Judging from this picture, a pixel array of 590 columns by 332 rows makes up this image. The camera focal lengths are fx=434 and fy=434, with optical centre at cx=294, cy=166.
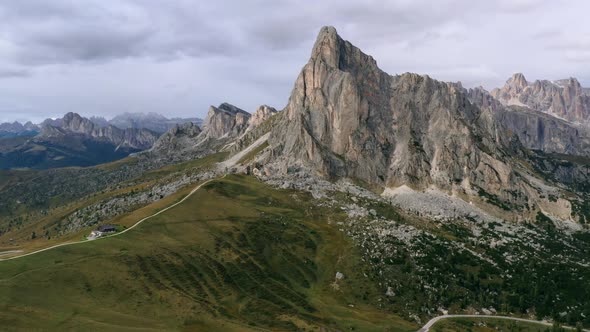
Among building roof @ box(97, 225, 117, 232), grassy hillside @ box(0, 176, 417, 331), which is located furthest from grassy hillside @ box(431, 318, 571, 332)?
building roof @ box(97, 225, 117, 232)

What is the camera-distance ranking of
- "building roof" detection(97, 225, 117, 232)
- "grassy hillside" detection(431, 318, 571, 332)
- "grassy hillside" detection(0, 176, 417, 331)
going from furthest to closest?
1. "building roof" detection(97, 225, 117, 232)
2. "grassy hillside" detection(431, 318, 571, 332)
3. "grassy hillside" detection(0, 176, 417, 331)

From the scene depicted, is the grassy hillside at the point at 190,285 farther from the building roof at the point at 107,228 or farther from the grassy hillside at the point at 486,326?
the grassy hillside at the point at 486,326

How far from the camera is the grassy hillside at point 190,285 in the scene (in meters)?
110

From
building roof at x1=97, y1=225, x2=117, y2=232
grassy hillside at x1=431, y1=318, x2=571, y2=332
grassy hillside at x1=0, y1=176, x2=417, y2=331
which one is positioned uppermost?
building roof at x1=97, y1=225, x2=117, y2=232

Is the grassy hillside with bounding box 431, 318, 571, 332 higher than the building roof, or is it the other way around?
the building roof

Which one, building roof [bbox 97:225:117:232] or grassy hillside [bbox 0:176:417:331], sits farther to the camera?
building roof [bbox 97:225:117:232]

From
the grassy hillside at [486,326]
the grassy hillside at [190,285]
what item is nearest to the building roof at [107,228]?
the grassy hillside at [190,285]

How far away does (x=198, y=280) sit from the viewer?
147 m

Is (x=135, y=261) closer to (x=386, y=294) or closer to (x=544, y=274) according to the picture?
(x=386, y=294)

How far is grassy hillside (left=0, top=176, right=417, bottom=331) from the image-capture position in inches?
4318

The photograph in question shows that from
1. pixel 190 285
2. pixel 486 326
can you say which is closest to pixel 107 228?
pixel 190 285

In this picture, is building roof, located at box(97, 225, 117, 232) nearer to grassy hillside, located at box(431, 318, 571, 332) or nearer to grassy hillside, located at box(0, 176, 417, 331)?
grassy hillside, located at box(0, 176, 417, 331)

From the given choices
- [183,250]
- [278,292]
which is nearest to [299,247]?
[278,292]

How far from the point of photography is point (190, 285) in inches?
5581
